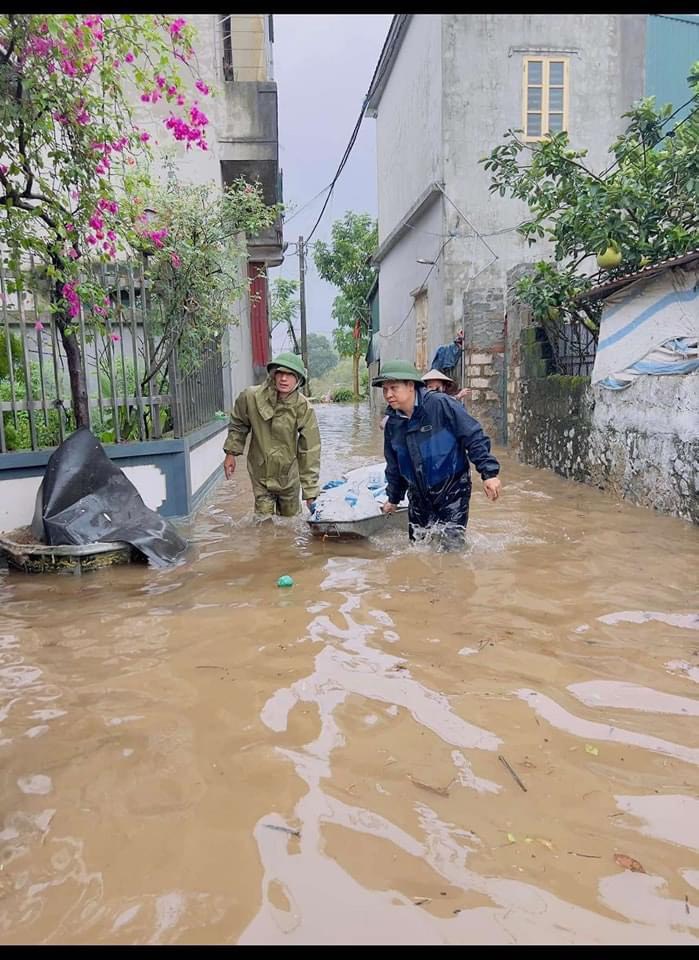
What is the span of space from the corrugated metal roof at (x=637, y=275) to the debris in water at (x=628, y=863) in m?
5.13

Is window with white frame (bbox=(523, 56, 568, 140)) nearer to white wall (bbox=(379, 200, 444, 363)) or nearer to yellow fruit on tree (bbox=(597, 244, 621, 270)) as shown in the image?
white wall (bbox=(379, 200, 444, 363))

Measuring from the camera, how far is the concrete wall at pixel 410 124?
520 inches

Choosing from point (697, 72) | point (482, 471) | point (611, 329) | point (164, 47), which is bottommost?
point (482, 471)

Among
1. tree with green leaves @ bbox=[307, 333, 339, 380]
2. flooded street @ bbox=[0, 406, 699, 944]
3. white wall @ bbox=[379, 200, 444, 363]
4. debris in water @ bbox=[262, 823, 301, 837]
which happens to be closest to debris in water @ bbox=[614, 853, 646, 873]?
flooded street @ bbox=[0, 406, 699, 944]

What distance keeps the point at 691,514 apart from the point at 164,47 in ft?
16.6

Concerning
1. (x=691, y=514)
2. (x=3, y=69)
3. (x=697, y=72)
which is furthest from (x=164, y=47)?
(x=697, y=72)

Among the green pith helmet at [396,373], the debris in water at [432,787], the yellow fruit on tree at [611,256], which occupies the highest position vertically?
the yellow fruit on tree at [611,256]

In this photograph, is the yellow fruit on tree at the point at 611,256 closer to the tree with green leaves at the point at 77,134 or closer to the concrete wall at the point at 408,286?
the tree with green leaves at the point at 77,134

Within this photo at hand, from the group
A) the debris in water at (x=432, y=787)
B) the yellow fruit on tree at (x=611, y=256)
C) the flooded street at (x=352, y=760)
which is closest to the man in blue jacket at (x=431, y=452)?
the flooded street at (x=352, y=760)

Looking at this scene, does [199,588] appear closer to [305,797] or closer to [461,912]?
[305,797]

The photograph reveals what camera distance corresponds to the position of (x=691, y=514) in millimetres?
5863

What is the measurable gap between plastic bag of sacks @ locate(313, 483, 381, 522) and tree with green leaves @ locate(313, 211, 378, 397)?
23.8 meters

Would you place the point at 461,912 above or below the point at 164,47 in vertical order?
below

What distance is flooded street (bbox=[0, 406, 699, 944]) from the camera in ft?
5.65
